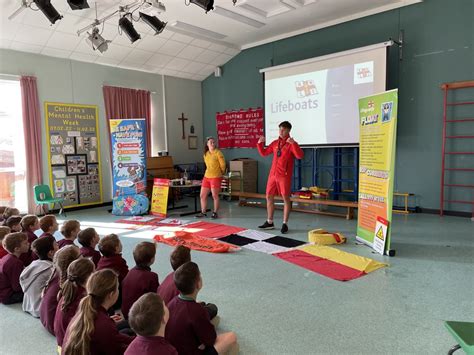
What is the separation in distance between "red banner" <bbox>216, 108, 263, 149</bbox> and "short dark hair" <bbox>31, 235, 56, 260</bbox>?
20.3ft

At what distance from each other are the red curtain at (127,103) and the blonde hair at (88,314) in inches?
264

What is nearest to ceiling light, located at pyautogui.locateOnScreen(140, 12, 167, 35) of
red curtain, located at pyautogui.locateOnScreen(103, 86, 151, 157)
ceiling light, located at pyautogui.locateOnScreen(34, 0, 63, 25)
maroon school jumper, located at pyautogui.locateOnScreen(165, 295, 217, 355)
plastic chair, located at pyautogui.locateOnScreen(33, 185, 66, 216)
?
ceiling light, located at pyautogui.locateOnScreen(34, 0, 63, 25)

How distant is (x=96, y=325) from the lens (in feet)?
5.21

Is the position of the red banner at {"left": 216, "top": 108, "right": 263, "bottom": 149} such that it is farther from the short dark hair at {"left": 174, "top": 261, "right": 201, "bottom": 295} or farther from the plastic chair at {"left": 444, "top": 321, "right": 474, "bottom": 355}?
the plastic chair at {"left": 444, "top": 321, "right": 474, "bottom": 355}

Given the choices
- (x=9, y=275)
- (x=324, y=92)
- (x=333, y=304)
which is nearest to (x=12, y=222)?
(x=9, y=275)

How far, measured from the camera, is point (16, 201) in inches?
265

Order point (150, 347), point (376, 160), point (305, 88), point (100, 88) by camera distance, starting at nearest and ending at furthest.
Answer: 1. point (150, 347)
2. point (376, 160)
3. point (305, 88)
4. point (100, 88)

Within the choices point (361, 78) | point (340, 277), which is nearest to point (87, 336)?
point (340, 277)

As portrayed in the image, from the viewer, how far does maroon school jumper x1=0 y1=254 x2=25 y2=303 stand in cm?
283

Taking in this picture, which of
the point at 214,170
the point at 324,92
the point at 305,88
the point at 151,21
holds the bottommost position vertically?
the point at 214,170

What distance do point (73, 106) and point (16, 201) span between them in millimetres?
2184

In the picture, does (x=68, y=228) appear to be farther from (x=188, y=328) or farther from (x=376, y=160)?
(x=376, y=160)

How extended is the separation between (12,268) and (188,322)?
6.39ft

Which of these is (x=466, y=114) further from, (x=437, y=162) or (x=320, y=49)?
(x=320, y=49)
